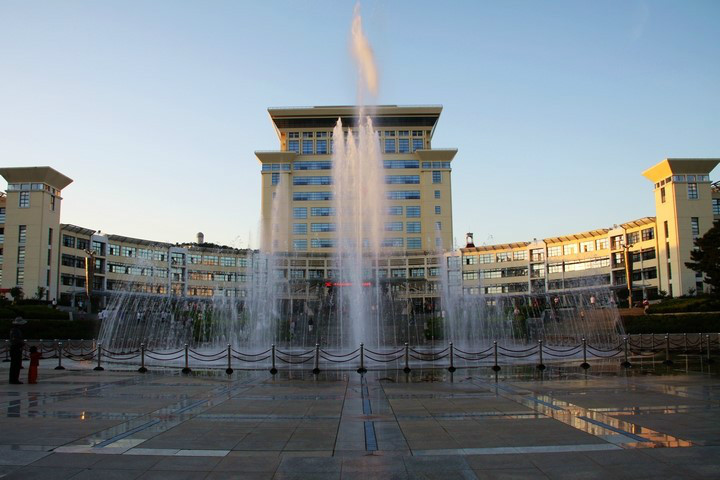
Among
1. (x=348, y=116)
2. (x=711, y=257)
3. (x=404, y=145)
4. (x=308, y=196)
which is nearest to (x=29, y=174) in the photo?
(x=308, y=196)

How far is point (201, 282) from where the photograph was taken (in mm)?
98062

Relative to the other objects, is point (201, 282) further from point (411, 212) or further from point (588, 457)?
A: point (588, 457)

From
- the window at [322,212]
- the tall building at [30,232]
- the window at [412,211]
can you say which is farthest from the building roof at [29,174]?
the window at [412,211]

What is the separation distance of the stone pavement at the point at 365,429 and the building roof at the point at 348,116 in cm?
9065

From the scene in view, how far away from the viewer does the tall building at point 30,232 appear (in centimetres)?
7456

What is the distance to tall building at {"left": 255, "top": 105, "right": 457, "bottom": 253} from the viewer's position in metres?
102

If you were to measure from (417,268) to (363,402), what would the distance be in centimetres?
8826

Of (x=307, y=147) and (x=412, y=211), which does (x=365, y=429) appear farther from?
(x=307, y=147)

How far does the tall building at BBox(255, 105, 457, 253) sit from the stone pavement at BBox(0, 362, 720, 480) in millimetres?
84606

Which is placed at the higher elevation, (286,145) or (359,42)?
(286,145)

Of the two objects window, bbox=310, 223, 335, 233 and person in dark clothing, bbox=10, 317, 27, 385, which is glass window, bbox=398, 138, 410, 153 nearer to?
window, bbox=310, 223, 335, 233

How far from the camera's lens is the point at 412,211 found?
102m

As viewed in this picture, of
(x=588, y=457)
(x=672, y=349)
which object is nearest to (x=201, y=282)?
(x=672, y=349)

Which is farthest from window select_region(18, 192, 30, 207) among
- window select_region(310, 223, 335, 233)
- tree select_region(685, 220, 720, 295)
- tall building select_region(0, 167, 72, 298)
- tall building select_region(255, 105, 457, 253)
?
tree select_region(685, 220, 720, 295)
